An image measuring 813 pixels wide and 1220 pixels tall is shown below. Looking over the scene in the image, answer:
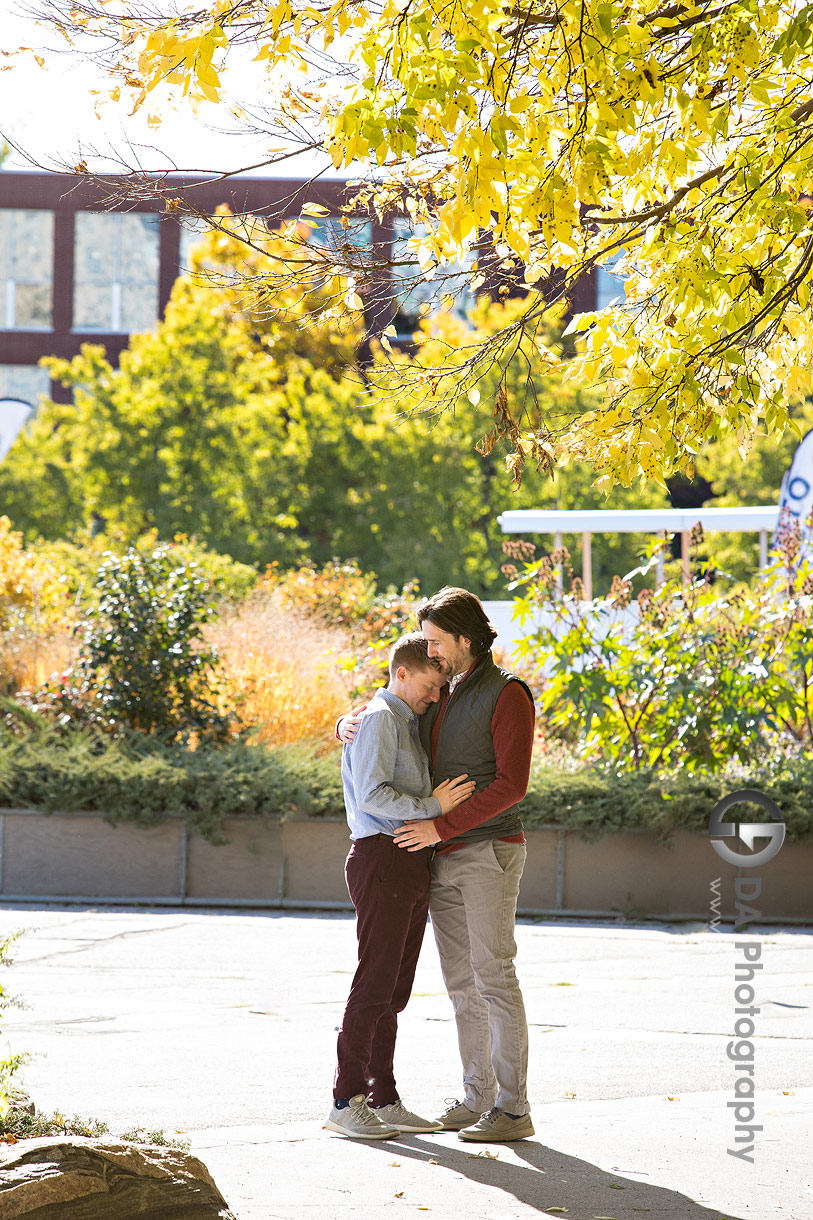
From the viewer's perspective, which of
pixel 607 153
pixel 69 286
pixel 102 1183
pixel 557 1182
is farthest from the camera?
pixel 69 286

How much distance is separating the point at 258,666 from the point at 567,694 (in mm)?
3520

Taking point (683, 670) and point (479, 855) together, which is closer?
point (479, 855)

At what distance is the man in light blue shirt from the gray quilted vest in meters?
0.09

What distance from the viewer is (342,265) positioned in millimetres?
4766

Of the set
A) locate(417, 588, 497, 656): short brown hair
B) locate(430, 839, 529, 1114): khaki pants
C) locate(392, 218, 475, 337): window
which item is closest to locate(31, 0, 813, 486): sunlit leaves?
locate(392, 218, 475, 337): window

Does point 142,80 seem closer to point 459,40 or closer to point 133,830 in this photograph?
point 459,40

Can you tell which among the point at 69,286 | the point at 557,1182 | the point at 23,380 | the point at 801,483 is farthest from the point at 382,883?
the point at 23,380

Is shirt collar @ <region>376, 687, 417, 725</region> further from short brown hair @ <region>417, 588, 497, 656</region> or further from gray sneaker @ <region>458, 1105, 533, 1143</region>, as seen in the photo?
gray sneaker @ <region>458, 1105, 533, 1143</region>

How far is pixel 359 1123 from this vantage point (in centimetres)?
437

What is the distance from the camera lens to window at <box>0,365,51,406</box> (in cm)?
3794

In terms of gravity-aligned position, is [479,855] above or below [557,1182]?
above
